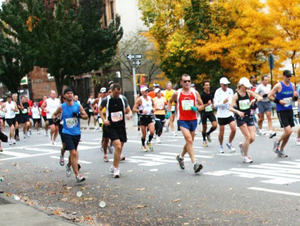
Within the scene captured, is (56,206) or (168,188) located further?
(168,188)

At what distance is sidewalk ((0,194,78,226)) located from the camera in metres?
6.71

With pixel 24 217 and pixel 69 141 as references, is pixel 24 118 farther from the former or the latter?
pixel 24 217

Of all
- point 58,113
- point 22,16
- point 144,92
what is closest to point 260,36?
point 22,16

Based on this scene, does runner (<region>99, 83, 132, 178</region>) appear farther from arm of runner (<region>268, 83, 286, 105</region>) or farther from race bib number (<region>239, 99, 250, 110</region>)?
arm of runner (<region>268, 83, 286, 105</region>)

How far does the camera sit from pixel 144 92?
15602 millimetres

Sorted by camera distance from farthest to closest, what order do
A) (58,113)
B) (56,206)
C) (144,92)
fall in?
(144,92) < (58,113) < (56,206)

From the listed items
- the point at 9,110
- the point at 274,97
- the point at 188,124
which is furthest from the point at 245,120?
the point at 9,110

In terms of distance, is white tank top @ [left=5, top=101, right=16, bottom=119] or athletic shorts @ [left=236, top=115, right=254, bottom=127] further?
white tank top @ [left=5, top=101, right=16, bottom=119]

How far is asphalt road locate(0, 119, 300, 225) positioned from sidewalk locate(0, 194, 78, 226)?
1.19 ft

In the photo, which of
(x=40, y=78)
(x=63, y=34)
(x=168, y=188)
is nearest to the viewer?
(x=168, y=188)

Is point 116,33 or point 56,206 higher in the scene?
point 116,33

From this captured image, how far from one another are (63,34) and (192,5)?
10.5m

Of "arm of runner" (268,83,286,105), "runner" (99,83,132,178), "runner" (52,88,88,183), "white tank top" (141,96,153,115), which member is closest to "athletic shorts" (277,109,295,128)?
"arm of runner" (268,83,286,105)

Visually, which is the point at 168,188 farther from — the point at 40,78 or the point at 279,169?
the point at 40,78
